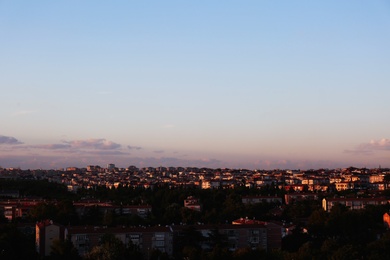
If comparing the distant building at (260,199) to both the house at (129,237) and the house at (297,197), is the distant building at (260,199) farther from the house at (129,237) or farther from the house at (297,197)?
the house at (129,237)

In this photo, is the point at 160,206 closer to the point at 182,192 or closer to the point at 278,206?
the point at 182,192

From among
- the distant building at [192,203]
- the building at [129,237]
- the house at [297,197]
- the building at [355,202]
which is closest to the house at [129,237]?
the building at [129,237]

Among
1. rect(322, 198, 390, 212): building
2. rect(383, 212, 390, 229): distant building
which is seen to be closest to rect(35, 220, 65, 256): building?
rect(383, 212, 390, 229): distant building

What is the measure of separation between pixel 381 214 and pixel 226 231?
7857 mm

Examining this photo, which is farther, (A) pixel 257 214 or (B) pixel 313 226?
(A) pixel 257 214

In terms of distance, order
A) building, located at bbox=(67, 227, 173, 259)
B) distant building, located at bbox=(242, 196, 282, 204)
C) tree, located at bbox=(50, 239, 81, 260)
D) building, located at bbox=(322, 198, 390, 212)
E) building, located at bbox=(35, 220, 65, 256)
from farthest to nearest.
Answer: distant building, located at bbox=(242, 196, 282, 204) → building, located at bbox=(322, 198, 390, 212) → building, located at bbox=(35, 220, 65, 256) → building, located at bbox=(67, 227, 173, 259) → tree, located at bbox=(50, 239, 81, 260)

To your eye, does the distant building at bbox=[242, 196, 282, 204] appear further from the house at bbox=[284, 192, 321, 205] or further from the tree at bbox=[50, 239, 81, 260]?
the tree at bbox=[50, 239, 81, 260]

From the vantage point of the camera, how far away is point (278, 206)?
30.9m

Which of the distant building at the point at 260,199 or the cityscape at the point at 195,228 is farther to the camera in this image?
the distant building at the point at 260,199

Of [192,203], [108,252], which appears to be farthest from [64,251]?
[192,203]

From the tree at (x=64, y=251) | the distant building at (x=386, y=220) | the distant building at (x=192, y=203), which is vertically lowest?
the tree at (x=64, y=251)

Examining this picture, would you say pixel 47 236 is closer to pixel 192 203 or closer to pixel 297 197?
pixel 192 203

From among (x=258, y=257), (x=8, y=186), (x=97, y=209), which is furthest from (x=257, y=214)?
(x=8, y=186)

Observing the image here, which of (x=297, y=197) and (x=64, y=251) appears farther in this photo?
(x=297, y=197)
